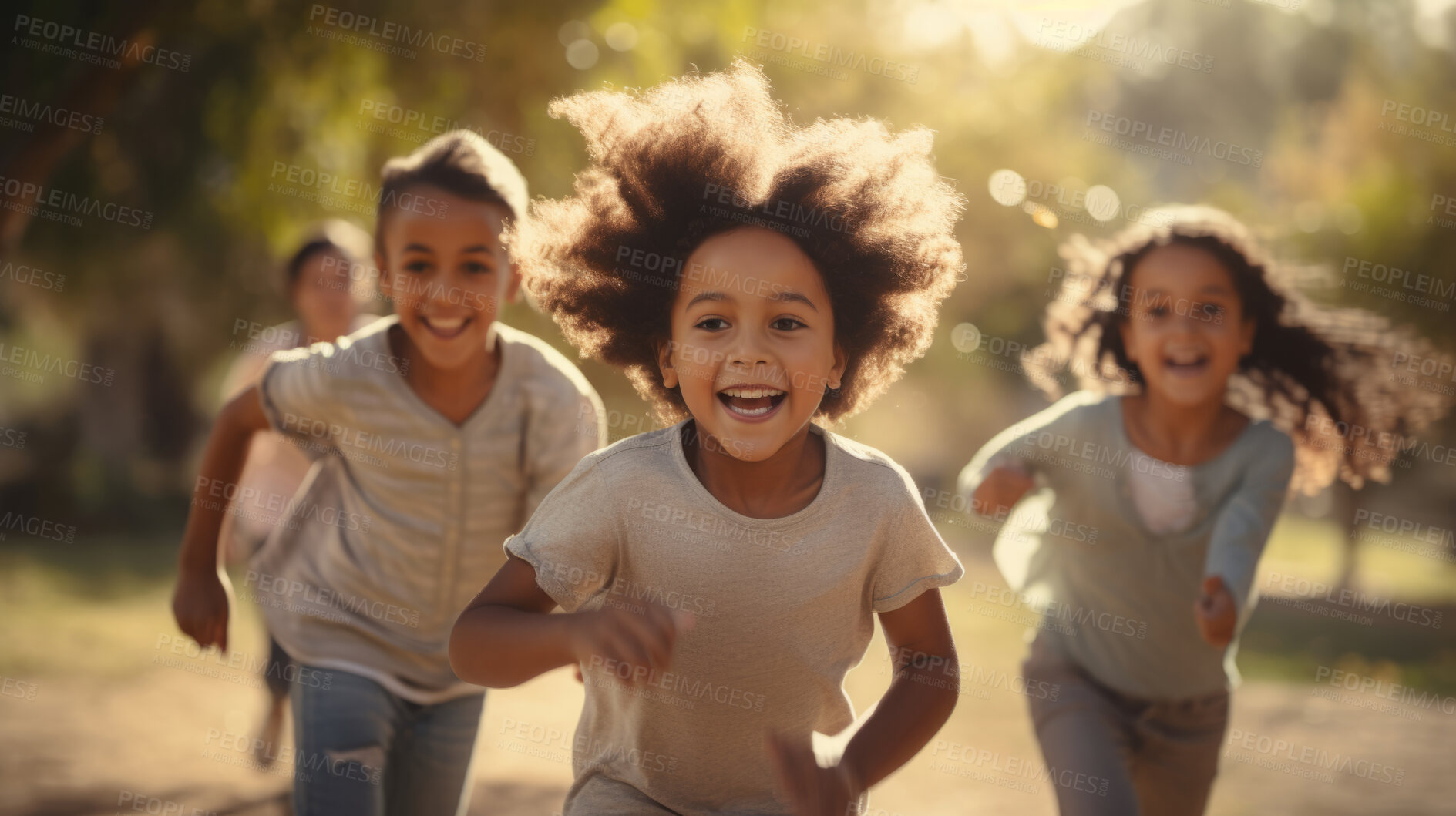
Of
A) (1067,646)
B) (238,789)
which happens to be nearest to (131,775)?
(238,789)

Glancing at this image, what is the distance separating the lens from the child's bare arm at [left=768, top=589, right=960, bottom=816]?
2.28 meters

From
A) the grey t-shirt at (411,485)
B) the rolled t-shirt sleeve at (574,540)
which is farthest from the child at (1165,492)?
the rolled t-shirt sleeve at (574,540)

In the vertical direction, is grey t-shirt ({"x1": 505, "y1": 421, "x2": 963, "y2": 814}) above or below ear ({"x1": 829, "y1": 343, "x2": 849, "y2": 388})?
below

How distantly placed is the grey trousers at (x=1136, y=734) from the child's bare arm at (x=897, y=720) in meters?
1.19

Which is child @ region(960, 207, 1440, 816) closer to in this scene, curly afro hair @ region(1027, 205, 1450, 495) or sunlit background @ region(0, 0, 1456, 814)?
curly afro hair @ region(1027, 205, 1450, 495)

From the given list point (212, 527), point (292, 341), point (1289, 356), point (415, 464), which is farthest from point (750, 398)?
point (292, 341)

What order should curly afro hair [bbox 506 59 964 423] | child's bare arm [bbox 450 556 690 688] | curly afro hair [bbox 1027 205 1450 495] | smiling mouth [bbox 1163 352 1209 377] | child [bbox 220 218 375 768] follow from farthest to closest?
1. child [bbox 220 218 375 768]
2. curly afro hair [bbox 1027 205 1450 495]
3. smiling mouth [bbox 1163 352 1209 377]
4. curly afro hair [bbox 506 59 964 423]
5. child's bare arm [bbox 450 556 690 688]

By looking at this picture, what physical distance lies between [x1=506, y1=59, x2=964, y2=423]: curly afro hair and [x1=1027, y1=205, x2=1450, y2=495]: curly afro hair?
152cm

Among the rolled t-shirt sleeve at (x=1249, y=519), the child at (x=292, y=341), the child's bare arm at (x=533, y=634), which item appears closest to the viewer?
the child's bare arm at (x=533, y=634)

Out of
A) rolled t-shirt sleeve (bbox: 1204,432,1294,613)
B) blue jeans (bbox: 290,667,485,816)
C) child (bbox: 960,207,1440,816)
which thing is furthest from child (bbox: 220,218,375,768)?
rolled t-shirt sleeve (bbox: 1204,432,1294,613)

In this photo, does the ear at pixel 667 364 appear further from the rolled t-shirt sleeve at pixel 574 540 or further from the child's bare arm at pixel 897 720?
the child's bare arm at pixel 897 720

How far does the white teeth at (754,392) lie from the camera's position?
2.78 m

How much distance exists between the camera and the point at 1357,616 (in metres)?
15.5

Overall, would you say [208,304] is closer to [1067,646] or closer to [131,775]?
[131,775]
